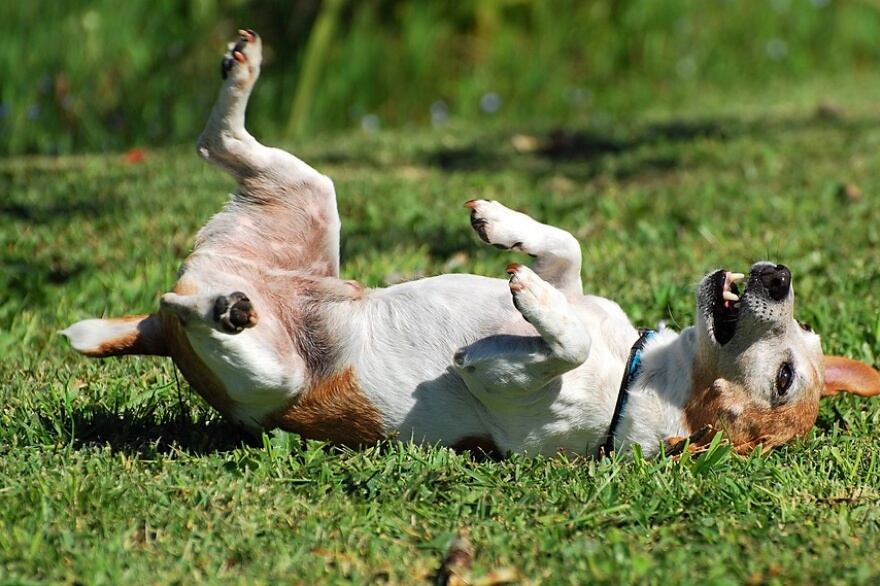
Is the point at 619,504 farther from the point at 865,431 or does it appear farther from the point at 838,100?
the point at 838,100

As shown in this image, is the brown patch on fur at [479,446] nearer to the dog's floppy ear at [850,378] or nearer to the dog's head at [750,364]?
the dog's head at [750,364]

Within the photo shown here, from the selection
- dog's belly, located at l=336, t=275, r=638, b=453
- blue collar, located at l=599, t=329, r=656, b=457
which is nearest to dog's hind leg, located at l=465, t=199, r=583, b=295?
dog's belly, located at l=336, t=275, r=638, b=453

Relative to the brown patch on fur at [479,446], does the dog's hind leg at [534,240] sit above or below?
above

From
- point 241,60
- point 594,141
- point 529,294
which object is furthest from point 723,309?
point 594,141

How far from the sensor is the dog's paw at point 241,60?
163 inches

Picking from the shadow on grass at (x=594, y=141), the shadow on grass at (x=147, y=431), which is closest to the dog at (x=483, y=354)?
the shadow on grass at (x=147, y=431)

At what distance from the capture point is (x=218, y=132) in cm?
417

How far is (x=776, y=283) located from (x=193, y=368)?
6.07 ft

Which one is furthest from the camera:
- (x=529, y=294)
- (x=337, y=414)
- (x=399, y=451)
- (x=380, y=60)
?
(x=380, y=60)

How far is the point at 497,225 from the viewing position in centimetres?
396

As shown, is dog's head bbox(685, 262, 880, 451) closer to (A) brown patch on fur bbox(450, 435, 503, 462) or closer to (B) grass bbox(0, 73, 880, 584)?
(B) grass bbox(0, 73, 880, 584)

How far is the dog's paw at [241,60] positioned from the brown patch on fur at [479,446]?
1.45 meters

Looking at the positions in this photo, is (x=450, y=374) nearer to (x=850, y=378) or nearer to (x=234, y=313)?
(x=234, y=313)

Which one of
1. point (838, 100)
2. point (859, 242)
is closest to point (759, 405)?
point (859, 242)
